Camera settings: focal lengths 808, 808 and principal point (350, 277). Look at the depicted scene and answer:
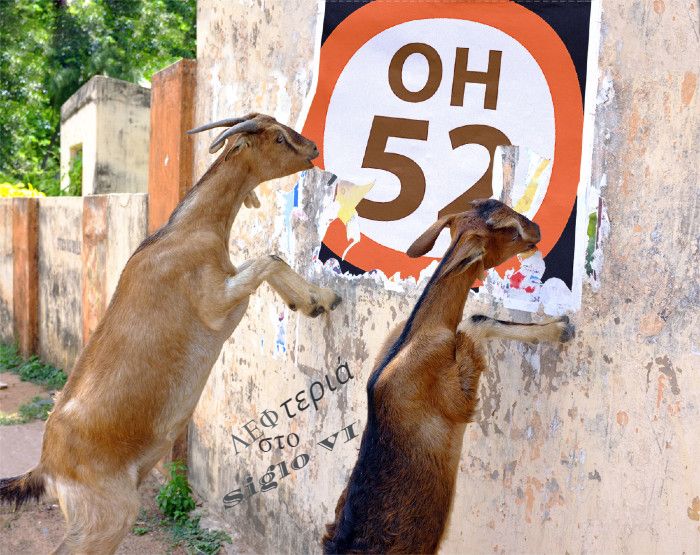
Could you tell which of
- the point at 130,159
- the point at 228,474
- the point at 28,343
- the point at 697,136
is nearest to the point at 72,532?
the point at 228,474

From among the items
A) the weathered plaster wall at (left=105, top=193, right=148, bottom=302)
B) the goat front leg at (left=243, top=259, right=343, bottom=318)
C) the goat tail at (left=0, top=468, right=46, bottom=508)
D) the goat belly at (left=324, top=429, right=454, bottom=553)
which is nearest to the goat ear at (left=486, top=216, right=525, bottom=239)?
the goat belly at (left=324, top=429, right=454, bottom=553)

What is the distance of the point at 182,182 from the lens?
5.86m

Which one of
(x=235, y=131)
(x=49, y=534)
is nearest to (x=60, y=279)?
(x=49, y=534)

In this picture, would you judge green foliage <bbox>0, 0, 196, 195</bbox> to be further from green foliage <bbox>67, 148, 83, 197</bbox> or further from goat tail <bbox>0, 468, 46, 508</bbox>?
goat tail <bbox>0, 468, 46, 508</bbox>

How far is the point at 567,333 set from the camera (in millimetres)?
3207

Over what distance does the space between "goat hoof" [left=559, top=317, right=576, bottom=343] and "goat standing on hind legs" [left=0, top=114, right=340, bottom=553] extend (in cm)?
148

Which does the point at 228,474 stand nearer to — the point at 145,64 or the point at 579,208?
the point at 579,208

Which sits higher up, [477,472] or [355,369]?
[355,369]

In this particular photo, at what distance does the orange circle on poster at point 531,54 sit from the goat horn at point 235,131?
0.47 metres

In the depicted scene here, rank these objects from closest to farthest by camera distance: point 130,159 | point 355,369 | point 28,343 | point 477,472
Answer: point 477,472 → point 355,369 → point 28,343 → point 130,159

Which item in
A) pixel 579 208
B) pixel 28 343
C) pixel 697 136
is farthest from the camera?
pixel 28 343

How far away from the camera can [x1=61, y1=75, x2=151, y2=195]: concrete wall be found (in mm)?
12234

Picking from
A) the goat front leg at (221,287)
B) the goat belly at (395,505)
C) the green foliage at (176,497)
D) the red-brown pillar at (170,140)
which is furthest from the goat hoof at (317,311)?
the green foliage at (176,497)

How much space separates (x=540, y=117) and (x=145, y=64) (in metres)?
17.6
